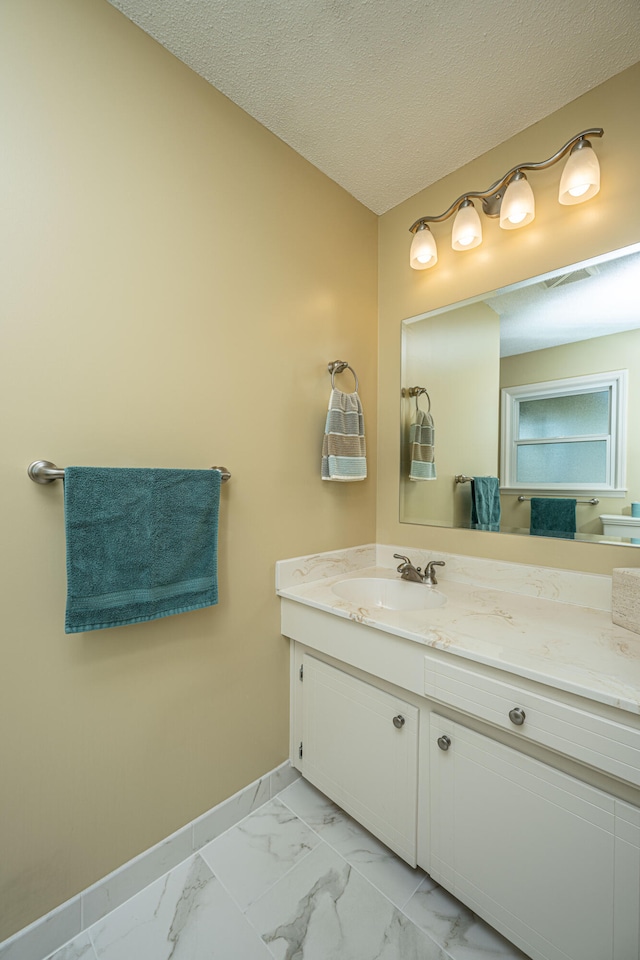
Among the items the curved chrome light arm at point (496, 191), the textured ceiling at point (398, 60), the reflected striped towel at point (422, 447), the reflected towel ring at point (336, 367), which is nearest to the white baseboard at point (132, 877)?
the reflected striped towel at point (422, 447)

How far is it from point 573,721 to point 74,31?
1983mm

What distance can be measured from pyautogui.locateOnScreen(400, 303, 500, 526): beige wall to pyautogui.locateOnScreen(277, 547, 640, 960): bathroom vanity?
0.36 metres

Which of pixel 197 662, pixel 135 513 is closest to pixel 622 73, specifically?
pixel 135 513

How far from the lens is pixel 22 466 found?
959 millimetres

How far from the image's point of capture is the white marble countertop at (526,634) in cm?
84

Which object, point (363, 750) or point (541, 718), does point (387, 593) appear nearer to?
point (363, 750)

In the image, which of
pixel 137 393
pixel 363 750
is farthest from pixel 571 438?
pixel 137 393

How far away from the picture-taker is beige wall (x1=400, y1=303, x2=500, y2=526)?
155cm

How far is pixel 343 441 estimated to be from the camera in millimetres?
1594

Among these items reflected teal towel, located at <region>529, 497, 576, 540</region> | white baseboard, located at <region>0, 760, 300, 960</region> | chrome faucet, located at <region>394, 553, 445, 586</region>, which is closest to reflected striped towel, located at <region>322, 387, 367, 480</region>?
chrome faucet, located at <region>394, 553, 445, 586</region>

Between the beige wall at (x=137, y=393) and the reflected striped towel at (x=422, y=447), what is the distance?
0.45 metres

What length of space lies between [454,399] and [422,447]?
0.24 meters

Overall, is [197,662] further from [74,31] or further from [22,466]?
[74,31]

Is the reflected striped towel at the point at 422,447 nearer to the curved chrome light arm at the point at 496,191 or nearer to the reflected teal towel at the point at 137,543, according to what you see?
the curved chrome light arm at the point at 496,191
